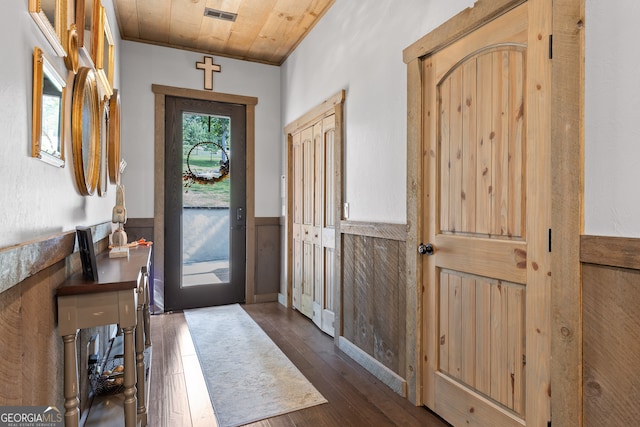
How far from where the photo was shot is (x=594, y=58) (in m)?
1.28

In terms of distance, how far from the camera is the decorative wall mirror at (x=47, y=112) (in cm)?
125

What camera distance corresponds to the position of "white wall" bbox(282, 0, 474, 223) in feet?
7.43

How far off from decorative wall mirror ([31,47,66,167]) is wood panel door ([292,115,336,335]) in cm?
194

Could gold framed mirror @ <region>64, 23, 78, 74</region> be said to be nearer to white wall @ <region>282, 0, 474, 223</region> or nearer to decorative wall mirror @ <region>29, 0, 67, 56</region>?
decorative wall mirror @ <region>29, 0, 67, 56</region>

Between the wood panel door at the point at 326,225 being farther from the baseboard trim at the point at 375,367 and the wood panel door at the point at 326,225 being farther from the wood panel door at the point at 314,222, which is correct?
the baseboard trim at the point at 375,367

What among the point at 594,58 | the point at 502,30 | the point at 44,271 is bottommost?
the point at 44,271

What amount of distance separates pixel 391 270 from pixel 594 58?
59.2 inches

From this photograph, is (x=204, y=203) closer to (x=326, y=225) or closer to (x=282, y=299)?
(x=282, y=299)

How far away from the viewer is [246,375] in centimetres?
252

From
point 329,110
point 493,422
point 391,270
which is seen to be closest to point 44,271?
point 391,270

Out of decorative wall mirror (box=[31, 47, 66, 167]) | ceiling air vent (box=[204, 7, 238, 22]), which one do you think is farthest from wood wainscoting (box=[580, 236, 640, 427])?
ceiling air vent (box=[204, 7, 238, 22])

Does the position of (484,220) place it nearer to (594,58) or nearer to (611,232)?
(611,232)

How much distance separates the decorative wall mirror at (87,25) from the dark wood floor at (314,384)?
1.96 meters

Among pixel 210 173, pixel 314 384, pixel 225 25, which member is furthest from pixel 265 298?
pixel 225 25
